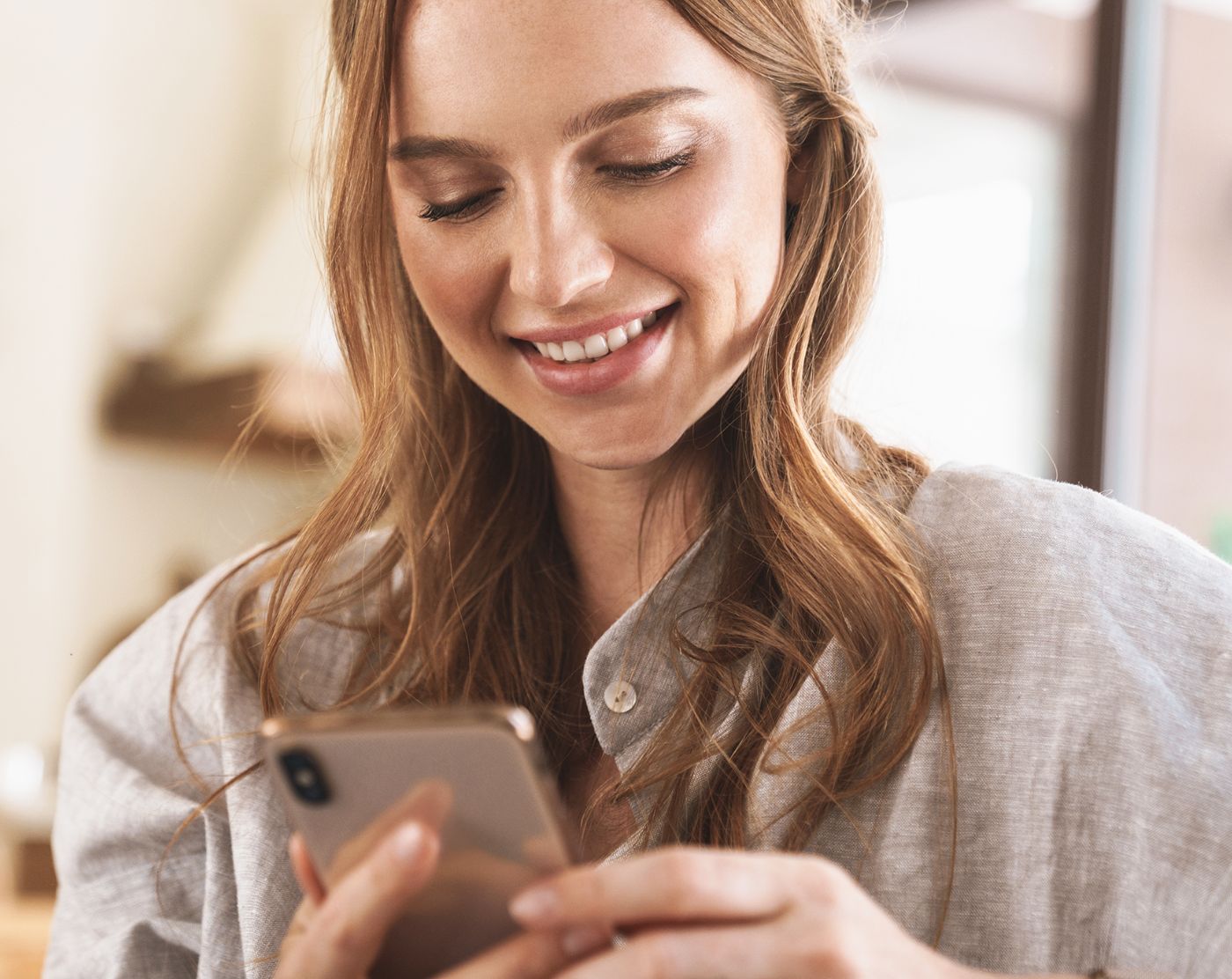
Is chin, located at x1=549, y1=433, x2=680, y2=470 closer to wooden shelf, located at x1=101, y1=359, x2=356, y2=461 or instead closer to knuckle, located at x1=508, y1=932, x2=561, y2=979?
knuckle, located at x1=508, y1=932, x2=561, y2=979

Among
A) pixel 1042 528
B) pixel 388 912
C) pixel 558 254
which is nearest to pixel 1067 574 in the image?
pixel 1042 528

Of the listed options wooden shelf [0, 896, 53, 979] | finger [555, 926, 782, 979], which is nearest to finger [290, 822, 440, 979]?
finger [555, 926, 782, 979]

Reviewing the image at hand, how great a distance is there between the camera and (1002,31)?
2596 mm

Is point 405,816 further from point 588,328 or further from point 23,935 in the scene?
point 23,935

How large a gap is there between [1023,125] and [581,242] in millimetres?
1802

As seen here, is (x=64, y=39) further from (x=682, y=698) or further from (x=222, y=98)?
(x=682, y=698)

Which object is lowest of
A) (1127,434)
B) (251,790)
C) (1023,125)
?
(251,790)

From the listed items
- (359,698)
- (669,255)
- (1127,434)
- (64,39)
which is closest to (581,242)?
(669,255)

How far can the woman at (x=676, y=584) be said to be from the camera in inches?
35.7

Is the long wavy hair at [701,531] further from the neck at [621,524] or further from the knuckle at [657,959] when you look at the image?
the knuckle at [657,959]

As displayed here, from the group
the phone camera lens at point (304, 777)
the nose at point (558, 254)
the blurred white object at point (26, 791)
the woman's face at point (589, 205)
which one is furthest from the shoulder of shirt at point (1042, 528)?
the blurred white object at point (26, 791)

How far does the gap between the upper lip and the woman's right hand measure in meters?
0.43

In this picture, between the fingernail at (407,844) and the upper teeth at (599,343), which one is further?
the upper teeth at (599,343)

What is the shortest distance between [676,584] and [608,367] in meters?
0.19
